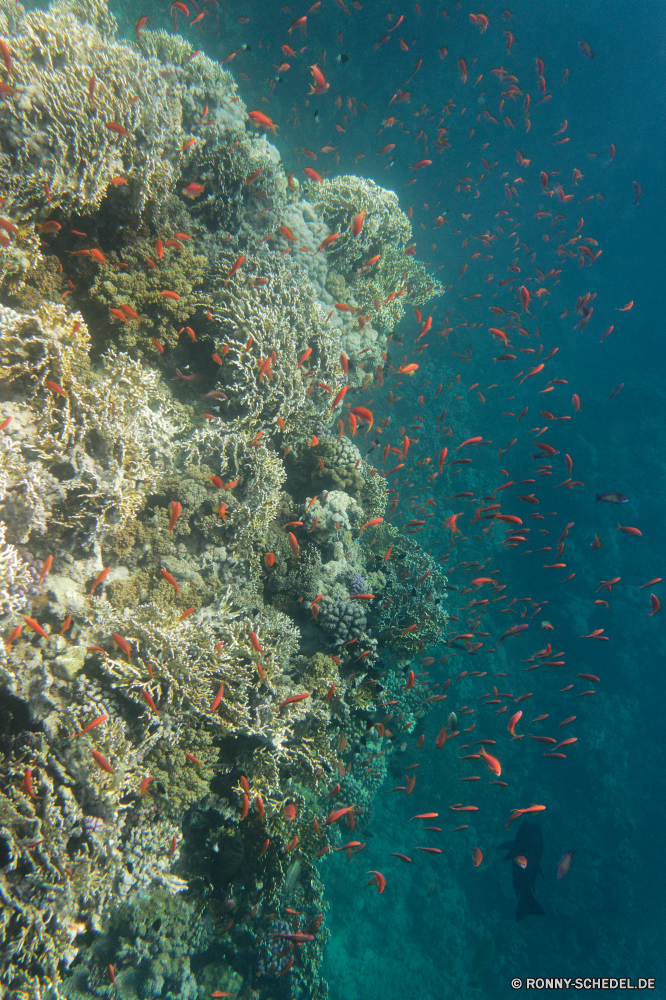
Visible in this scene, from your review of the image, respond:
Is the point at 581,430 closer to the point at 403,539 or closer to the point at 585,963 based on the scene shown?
the point at 403,539

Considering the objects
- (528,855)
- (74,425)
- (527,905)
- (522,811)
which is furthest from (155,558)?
(527,905)

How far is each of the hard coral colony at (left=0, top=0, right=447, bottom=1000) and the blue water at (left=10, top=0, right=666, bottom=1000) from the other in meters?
3.53

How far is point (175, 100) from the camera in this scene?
666 cm

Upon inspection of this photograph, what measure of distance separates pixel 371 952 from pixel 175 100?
2112cm

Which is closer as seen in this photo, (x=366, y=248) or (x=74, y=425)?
(x=74, y=425)

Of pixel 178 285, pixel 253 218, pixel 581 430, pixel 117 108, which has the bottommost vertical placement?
pixel 178 285

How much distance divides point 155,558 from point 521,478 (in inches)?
727

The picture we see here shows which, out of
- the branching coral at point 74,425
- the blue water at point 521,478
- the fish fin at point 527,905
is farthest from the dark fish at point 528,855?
the branching coral at point 74,425

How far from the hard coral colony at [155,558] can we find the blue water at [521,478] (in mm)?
3529

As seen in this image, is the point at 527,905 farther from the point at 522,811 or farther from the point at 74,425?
the point at 74,425

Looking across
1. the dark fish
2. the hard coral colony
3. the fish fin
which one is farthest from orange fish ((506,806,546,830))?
the fish fin

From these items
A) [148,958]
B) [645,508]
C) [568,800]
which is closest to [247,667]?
[148,958]

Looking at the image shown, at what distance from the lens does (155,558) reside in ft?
15.9

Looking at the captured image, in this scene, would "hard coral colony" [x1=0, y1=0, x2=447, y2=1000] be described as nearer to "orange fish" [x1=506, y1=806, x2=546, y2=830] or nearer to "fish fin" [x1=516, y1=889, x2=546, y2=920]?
"orange fish" [x1=506, y1=806, x2=546, y2=830]
